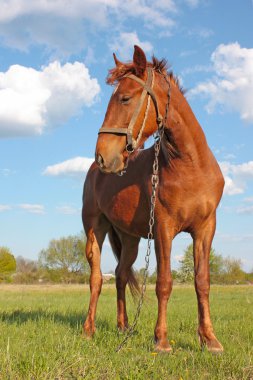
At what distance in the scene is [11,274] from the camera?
74.6 meters

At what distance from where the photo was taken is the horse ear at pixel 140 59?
4.86 m

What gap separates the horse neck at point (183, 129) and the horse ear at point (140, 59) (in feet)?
1.66

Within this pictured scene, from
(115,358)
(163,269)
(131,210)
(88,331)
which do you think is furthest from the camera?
(88,331)

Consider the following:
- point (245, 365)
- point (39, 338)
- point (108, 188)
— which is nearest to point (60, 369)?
point (245, 365)

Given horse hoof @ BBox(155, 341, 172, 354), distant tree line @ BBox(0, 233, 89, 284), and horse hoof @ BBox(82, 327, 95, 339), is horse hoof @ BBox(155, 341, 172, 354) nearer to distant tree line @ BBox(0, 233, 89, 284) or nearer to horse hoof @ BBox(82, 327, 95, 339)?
horse hoof @ BBox(82, 327, 95, 339)

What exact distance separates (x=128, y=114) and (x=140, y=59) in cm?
68

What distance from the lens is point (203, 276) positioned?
5.32 meters

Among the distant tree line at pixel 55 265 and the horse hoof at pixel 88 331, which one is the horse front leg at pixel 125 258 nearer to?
the horse hoof at pixel 88 331

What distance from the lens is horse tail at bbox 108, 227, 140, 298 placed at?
7.92 metres

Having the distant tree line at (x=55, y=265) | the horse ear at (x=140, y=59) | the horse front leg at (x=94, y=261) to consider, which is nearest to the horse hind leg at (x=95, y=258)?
the horse front leg at (x=94, y=261)

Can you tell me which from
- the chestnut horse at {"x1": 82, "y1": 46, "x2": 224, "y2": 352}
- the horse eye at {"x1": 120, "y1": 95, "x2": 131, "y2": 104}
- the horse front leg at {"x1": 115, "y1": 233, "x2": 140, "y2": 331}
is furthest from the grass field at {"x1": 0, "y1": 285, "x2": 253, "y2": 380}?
the horse eye at {"x1": 120, "y1": 95, "x2": 131, "y2": 104}

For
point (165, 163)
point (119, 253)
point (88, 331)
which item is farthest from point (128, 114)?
point (119, 253)

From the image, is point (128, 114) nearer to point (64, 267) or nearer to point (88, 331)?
point (88, 331)

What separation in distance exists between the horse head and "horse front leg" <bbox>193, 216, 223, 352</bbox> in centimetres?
143
